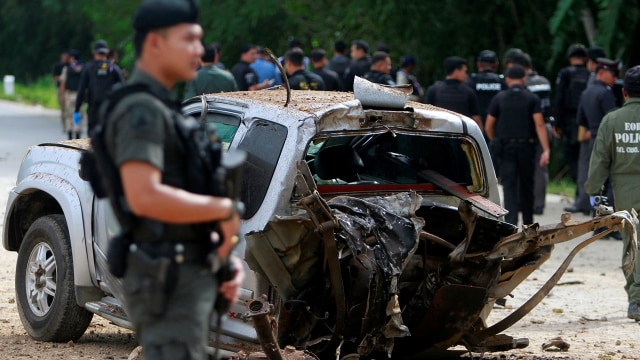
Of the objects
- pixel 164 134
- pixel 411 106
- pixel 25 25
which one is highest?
pixel 164 134

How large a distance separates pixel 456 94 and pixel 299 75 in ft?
6.25

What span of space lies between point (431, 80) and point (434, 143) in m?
14.7

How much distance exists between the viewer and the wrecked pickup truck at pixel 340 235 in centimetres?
610

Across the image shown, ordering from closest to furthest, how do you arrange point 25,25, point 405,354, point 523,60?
1. point 405,354
2. point 523,60
3. point 25,25

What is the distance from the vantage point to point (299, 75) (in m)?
13.9

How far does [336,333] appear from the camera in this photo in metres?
6.24

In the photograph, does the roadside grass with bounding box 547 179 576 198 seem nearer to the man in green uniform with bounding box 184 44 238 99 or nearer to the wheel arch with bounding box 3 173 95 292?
the man in green uniform with bounding box 184 44 238 99

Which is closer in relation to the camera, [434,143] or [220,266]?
[220,266]

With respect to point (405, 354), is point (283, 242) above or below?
above

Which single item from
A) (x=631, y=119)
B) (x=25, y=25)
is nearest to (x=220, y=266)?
(x=631, y=119)

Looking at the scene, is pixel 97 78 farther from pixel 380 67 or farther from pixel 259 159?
pixel 259 159

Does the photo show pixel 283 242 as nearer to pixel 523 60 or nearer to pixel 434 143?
pixel 434 143

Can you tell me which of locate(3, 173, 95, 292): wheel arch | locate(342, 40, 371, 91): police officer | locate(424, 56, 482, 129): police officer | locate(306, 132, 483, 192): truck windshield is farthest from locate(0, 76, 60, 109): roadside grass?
locate(306, 132, 483, 192): truck windshield

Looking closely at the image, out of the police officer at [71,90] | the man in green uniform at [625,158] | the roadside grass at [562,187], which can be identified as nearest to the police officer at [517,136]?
the man in green uniform at [625,158]
